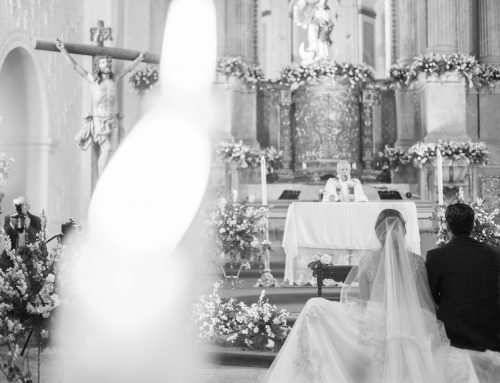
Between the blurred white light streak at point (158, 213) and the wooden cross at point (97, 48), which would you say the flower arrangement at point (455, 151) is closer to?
the blurred white light streak at point (158, 213)

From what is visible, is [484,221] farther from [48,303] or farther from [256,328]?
[48,303]

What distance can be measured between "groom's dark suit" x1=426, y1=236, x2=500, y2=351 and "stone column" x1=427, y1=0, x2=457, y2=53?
932 centimetres

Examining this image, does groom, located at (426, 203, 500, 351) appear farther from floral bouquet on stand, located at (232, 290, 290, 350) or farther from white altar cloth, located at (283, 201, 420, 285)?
white altar cloth, located at (283, 201, 420, 285)

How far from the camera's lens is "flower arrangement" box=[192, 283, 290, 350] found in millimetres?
5613

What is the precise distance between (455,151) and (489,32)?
3.41 m

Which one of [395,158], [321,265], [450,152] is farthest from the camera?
[395,158]

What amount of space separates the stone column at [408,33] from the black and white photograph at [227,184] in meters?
0.04

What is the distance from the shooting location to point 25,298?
12.5 ft

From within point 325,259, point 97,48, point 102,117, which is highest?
point 97,48

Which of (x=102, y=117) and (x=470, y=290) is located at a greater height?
Answer: (x=102, y=117)

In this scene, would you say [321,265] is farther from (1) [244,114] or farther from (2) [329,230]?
(1) [244,114]

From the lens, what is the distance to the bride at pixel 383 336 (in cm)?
371

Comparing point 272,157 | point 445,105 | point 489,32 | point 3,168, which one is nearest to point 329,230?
point 272,157

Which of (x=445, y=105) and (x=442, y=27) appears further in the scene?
(x=442, y=27)
